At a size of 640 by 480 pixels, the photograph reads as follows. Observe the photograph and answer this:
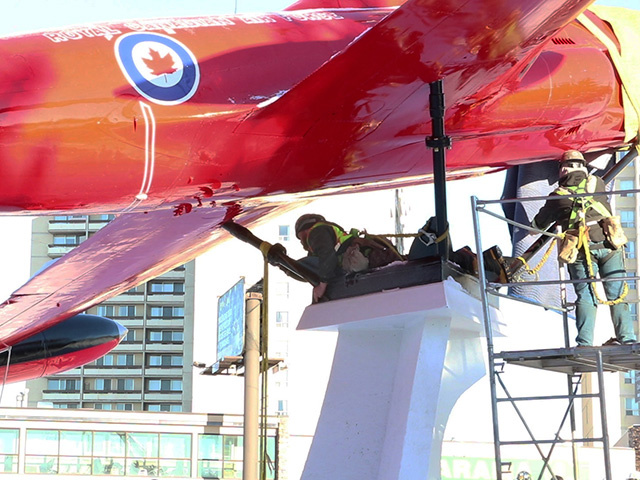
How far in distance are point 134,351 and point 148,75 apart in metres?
87.8

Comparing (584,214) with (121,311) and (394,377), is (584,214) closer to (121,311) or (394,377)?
(394,377)

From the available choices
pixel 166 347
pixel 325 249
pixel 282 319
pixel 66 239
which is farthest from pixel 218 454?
pixel 66 239

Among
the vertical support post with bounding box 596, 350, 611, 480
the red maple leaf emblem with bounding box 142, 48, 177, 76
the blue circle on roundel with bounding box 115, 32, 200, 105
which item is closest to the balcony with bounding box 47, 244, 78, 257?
the blue circle on roundel with bounding box 115, 32, 200, 105

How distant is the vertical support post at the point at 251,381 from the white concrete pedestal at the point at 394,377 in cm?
2228

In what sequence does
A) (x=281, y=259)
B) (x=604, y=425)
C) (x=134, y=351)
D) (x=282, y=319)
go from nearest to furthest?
(x=604, y=425) → (x=281, y=259) → (x=282, y=319) → (x=134, y=351)

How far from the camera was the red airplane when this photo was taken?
8.19m

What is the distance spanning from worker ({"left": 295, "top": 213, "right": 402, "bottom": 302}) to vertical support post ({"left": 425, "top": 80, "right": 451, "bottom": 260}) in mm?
503

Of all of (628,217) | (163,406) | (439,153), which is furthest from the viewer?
(628,217)

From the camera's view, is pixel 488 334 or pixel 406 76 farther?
pixel 406 76

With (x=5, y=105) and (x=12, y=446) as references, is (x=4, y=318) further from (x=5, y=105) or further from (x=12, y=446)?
(x=12, y=446)

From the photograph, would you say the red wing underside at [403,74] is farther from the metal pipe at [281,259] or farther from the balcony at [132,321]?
the balcony at [132,321]

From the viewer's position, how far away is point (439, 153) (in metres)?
9.05

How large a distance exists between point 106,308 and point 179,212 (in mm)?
90252

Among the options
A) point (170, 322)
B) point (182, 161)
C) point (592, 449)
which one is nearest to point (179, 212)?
point (182, 161)
